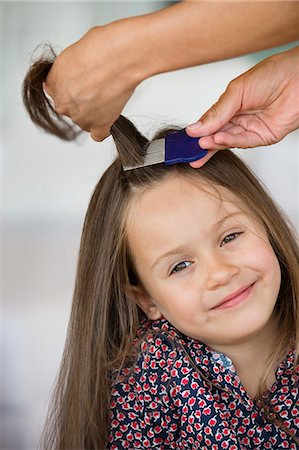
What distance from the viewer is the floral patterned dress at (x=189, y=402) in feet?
5.02

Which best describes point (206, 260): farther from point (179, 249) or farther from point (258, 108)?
point (258, 108)

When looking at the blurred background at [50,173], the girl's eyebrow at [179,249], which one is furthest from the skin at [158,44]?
the blurred background at [50,173]

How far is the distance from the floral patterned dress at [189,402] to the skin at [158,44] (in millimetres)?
495

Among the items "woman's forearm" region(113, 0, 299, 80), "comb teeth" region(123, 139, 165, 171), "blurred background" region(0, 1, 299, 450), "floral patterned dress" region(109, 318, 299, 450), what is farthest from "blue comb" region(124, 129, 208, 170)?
"blurred background" region(0, 1, 299, 450)

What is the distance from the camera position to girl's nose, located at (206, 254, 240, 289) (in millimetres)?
1442

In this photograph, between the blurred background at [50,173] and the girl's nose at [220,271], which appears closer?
the girl's nose at [220,271]

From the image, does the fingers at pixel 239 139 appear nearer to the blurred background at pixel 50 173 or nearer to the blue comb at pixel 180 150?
the blue comb at pixel 180 150

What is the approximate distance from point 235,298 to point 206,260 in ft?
0.27

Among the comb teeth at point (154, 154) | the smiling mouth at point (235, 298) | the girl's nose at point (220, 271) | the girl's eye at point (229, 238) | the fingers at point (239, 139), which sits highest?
the comb teeth at point (154, 154)

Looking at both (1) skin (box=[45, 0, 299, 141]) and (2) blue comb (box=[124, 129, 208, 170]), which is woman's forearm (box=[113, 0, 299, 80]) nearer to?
(1) skin (box=[45, 0, 299, 141])

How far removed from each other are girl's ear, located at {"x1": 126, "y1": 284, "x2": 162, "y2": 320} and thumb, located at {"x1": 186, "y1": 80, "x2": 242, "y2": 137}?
369mm

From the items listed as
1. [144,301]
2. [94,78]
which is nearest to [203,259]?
[144,301]

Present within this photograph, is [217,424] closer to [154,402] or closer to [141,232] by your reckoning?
[154,402]

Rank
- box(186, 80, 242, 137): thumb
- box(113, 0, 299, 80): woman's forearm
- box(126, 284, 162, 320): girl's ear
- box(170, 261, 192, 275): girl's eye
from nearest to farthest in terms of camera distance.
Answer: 1. box(113, 0, 299, 80): woman's forearm
2. box(186, 80, 242, 137): thumb
3. box(170, 261, 192, 275): girl's eye
4. box(126, 284, 162, 320): girl's ear
